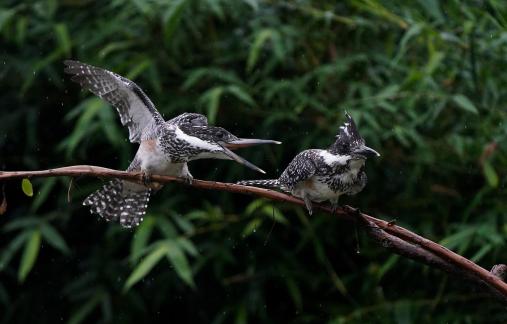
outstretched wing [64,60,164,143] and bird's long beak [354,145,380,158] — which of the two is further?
outstretched wing [64,60,164,143]

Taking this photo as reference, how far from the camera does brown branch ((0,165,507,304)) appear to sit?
1349 millimetres

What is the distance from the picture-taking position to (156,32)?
11.3ft

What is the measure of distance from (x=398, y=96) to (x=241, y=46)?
0.77 metres

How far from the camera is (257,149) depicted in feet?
10.7

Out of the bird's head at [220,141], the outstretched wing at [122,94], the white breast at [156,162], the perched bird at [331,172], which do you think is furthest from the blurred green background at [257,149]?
the bird's head at [220,141]

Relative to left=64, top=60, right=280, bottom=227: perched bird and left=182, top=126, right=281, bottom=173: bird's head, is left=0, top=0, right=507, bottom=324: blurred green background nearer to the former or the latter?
left=64, top=60, right=280, bottom=227: perched bird

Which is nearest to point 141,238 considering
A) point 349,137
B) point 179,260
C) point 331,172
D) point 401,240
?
point 179,260

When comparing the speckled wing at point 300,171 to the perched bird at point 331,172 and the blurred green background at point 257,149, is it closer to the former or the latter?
the perched bird at point 331,172

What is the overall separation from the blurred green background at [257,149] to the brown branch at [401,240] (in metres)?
1.46

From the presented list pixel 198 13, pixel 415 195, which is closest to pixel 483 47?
pixel 415 195

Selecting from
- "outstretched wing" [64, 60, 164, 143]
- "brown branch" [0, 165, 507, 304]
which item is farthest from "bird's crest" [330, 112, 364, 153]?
"outstretched wing" [64, 60, 164, 143]

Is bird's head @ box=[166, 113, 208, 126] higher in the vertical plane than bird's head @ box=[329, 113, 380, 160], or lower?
lower

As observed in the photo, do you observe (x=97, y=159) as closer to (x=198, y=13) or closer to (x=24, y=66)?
(x=24, y=66)

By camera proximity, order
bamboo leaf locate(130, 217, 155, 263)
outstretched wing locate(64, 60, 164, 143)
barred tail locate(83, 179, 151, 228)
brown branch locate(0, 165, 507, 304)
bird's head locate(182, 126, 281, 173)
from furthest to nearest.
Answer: bamboo leaf locate(130, 217, 155, 263)
barred tail locate(83, 179, 151, 228)
outstretched wing locate(64, 60, 164, 143)
bird's head locate(182, 126, 281, 173)
brown branch locate(0, 165, 507, 304)
